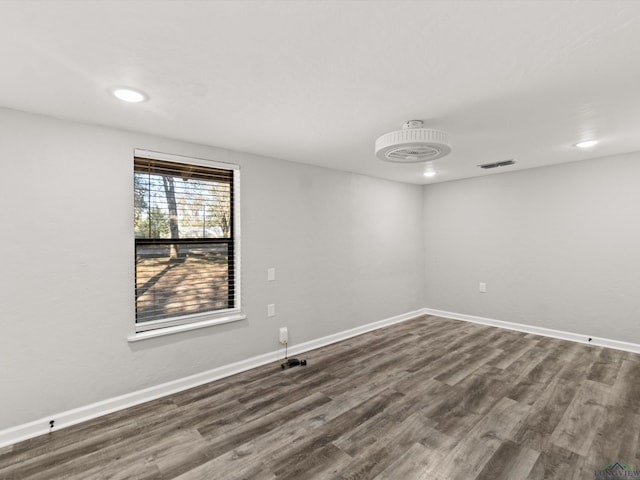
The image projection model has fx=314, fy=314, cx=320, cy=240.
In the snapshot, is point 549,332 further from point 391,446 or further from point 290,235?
point 290,235

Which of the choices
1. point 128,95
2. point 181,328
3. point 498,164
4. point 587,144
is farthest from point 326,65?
point 498,164

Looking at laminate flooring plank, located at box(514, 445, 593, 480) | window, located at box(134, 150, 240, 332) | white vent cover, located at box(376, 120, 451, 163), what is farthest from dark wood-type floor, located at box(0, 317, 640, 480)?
white vent cover, located at box(376, 120, 451, 163)

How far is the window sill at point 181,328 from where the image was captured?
2.59m

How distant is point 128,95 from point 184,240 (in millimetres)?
1301

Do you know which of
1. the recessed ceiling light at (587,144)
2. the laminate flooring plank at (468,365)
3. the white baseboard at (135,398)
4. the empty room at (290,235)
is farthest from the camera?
the recessed ceiling light at (587,144)

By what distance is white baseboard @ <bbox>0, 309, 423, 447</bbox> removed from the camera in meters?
2.13

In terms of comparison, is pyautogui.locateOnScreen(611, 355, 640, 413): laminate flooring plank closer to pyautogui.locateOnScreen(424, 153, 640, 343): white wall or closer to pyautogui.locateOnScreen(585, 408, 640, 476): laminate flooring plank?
pyautogui.locateOnScreen(585, 408, 640, 476): laminate flooring plank

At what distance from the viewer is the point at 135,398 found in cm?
256

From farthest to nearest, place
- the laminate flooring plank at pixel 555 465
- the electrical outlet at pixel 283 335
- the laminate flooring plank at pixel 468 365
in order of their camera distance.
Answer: the electrical outlet at pixel 283 335 < the laminate flooring plank at pixel 468 365 < the laminate flooring plank at pixel 555 465

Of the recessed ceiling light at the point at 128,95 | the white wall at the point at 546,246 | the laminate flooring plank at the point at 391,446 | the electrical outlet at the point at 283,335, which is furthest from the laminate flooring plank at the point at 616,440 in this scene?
the recessed ceiling light at the point at 128,95

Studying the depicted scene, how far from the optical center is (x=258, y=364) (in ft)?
10.8

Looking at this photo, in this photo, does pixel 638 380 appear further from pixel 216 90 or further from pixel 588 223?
pixel 216 90

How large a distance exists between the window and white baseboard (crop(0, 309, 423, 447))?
0.52 m

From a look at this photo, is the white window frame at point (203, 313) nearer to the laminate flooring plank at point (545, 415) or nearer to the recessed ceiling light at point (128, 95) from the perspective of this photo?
the recessed ceiling light at point (128, 95)
